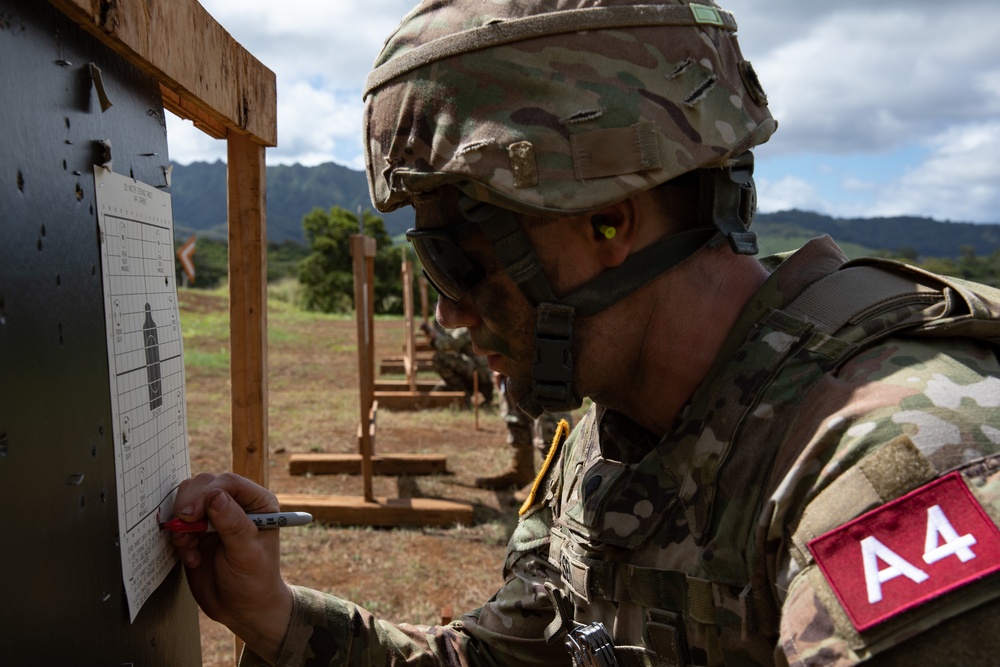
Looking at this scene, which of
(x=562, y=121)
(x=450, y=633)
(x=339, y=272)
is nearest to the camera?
(x=562, y=121)

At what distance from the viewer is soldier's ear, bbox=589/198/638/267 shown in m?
1.53

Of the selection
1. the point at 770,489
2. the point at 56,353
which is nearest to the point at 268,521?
the point at 56,353

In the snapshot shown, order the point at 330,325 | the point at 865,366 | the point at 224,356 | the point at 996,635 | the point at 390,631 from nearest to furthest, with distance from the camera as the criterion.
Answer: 1. the point at 996,635
2. the point at 865,366
3. the point at 390,631
4. the point at 224,356
5. the point at 330,325

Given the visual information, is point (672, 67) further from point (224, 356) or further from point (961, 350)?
point (224, 356)

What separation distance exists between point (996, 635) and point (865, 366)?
47cm

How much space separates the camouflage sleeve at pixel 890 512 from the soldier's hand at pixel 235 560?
1.01 m

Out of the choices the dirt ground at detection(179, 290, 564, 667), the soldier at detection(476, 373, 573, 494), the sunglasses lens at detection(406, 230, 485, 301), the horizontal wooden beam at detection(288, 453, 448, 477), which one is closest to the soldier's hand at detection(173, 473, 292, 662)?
the sunglasses lens at detection(406, 230, 485, 301)

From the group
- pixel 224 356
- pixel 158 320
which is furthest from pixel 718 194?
pixel 224 356

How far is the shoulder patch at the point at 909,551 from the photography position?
0.99 meters

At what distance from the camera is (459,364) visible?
12.0m

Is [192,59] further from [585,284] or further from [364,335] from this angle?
[364,335]

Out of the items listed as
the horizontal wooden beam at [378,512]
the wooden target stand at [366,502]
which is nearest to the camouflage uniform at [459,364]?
the wooden target stand at [366,502]

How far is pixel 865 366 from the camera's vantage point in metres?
1.30

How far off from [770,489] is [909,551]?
0.27m
